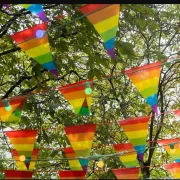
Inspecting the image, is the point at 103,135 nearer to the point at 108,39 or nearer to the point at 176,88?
the point at 176,88

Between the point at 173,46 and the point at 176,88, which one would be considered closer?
the point at 173,46

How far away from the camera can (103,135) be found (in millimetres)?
5766

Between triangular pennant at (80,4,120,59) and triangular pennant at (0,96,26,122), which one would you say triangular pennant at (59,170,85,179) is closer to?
triangular pennant at (0,96,26,122)

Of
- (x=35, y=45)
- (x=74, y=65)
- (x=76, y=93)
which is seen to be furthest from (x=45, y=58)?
(x=74, y=65)

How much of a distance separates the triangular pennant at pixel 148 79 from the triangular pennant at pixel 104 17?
559 millimetres

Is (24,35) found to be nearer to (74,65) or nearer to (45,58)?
(45,58)

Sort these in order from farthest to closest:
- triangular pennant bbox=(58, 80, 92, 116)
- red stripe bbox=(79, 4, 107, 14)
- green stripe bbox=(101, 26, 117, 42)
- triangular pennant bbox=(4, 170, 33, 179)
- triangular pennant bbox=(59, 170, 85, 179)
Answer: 1. triangular pennant bbox=(58, 80, 92, 116)
2. triangular pennant bbox=(59, 170, 85, 179)
3. triangular pennant bbox=(4, 170, 33, 179)
4. green stripe bbox=(101, 26, 117, 42)
5. red stripe bbox=(79, 4, 107, 14)

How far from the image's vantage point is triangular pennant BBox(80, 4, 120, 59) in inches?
90.2

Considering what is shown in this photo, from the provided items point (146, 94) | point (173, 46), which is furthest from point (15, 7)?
point (173, 46)

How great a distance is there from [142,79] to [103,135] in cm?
296

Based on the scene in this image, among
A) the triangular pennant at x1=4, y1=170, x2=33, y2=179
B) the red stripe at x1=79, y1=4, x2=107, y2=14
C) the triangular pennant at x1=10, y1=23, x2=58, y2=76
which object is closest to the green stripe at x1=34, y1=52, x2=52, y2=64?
the triangular pennant at x1=10, y1=23, x2=58, y2=76

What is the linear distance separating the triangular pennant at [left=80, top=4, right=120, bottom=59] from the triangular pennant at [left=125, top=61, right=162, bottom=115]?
0.56m

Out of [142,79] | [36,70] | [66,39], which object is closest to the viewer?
[142,79]

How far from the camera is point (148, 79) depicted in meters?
2.90
